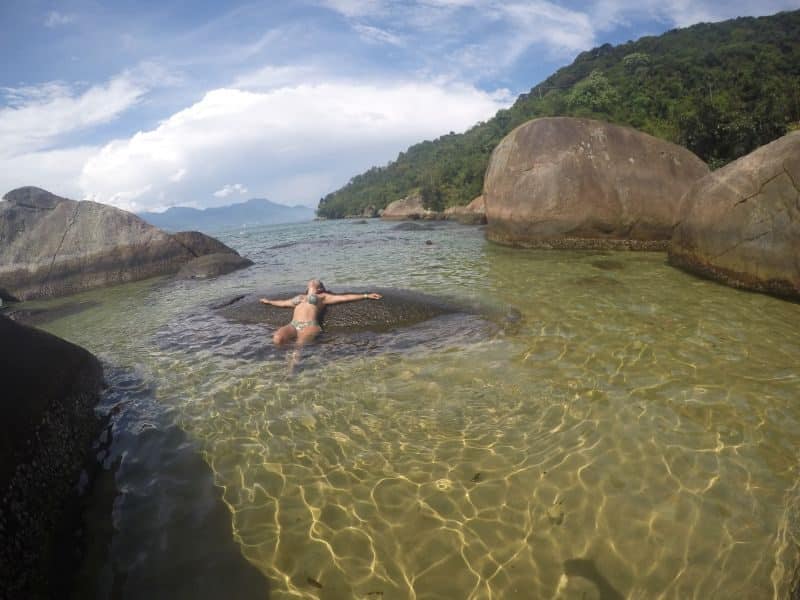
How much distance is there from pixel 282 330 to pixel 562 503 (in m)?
4.73

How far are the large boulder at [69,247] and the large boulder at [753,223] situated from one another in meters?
16.2

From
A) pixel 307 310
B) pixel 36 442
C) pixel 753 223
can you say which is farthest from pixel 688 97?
pixel 36 442

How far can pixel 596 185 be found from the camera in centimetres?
1284

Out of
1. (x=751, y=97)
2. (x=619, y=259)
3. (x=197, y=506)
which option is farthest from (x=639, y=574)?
(x=751, y=97)

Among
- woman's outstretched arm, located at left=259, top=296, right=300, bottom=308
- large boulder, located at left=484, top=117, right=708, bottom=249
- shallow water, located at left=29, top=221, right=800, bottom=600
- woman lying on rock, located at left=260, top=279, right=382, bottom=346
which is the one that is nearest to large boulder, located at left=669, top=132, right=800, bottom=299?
shallow water, located at left=29, top=221, right=800, bottom=600

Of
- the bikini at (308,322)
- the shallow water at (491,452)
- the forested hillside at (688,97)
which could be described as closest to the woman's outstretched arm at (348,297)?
the bikini at (308,322)

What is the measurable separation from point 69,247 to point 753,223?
18.5 m

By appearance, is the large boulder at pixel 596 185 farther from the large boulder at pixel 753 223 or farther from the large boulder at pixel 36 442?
the large boulder at pixel 36 442

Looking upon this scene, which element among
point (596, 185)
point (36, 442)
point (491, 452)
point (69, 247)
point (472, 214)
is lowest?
point (491, 452)

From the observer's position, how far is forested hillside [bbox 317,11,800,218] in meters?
28.5

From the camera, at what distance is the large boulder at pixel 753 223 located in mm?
7355

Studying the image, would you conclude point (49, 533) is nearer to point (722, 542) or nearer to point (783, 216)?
point (722, 542)

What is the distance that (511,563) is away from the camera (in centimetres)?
273

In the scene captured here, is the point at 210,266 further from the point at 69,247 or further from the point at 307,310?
the point at 307,310
